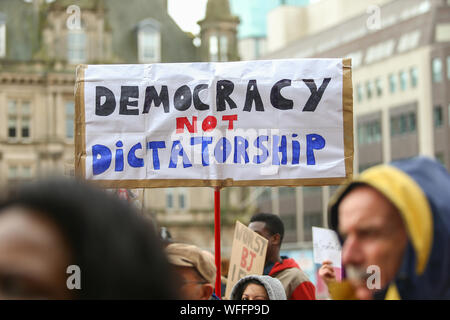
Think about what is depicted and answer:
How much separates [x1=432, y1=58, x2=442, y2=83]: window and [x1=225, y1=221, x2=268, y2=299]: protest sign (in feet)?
187

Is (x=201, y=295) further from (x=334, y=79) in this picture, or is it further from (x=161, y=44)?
(x=161, y=44)

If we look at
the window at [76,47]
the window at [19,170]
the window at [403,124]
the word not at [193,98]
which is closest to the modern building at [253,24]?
the window at [403,124]

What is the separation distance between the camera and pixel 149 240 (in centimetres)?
154

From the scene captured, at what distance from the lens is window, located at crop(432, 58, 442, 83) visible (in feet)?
204

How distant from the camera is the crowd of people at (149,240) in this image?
150cm

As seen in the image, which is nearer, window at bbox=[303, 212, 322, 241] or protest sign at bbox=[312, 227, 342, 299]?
protest sign at bbox=[312, 227, 342, 299]

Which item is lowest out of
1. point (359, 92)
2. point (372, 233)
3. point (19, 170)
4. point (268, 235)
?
point (268, 235)

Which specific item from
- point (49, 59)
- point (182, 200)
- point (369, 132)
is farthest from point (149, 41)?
point (369, 132)

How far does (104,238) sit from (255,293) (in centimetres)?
327

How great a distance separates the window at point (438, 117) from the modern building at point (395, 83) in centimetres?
6

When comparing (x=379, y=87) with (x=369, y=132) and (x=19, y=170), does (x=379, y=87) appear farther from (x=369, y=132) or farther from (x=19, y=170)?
(x=19, y=170)

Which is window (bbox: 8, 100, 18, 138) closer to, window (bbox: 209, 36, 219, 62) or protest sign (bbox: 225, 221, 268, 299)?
window (bbox: 209, 36, 219, 62)

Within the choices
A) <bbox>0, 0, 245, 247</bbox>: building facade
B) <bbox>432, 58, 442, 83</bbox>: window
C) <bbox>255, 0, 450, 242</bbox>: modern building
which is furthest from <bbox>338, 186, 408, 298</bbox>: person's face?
<bbox>432, 58, 442, 83</bbox>: window
